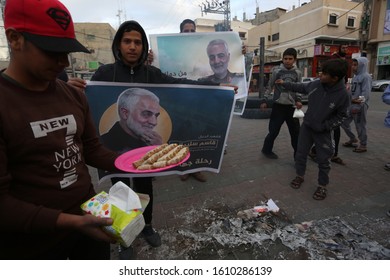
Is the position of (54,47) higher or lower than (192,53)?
lower

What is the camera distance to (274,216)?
116 inches

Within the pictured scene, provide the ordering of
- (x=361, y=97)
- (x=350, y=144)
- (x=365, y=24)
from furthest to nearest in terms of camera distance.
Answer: (x=365, y=24), (x=350, y=144), (x=361, y=97)

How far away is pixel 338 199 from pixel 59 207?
337 cm

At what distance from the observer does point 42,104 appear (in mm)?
1177

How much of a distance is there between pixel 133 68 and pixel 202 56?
6.71ft

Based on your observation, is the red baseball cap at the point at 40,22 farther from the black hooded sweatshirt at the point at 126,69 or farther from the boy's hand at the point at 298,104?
the boy's hand at the point at 298,104

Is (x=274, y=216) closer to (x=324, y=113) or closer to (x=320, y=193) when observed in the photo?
(x=320, y=193)

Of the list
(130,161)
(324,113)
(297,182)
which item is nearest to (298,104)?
(324,113)

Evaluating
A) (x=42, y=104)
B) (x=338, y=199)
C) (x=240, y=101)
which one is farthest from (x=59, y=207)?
(x=240, y=101)

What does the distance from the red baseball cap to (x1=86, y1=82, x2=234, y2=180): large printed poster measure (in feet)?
4.08

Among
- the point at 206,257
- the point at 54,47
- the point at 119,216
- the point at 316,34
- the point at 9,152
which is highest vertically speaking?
the point at 316,34

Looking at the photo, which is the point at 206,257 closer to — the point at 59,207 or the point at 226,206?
the point at 226,206

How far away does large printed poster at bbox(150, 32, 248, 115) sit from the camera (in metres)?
3.97

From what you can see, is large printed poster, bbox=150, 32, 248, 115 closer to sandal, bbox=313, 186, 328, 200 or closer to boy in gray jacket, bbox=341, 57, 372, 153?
sandal, bbox=313, 186, 328, 200
